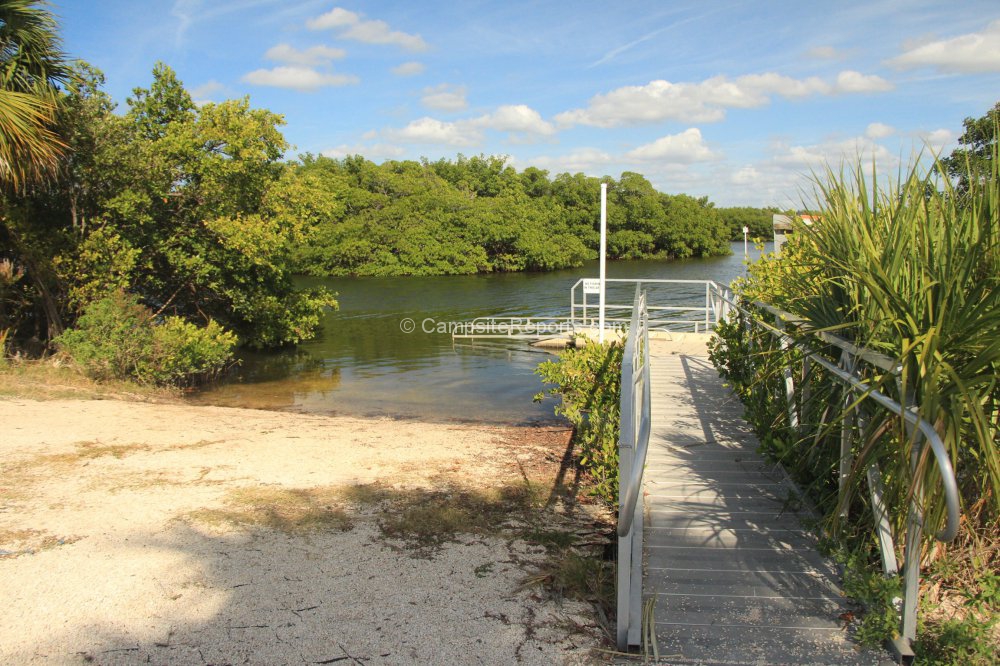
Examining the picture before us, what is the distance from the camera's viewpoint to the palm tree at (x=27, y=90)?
9.64 meters

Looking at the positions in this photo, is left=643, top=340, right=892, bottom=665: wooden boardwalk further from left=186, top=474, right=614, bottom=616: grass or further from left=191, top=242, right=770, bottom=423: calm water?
left=191, top=242, right=770, bottom=423: calm water

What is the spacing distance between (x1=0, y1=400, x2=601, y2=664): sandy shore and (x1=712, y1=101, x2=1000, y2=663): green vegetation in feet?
4.83

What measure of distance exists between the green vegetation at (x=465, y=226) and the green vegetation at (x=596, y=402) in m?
48.8

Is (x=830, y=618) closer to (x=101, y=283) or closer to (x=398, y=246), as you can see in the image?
(x=101, y=283)

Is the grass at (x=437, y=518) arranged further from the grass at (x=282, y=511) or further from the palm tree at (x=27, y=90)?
the palm tree at (x=27, y=90)

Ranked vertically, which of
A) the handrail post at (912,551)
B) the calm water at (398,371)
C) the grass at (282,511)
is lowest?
the calm water at (398,371)

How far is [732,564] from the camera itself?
150 inches

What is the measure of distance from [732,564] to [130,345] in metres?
11.8

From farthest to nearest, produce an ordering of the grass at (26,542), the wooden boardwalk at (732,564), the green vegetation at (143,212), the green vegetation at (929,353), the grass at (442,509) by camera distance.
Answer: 1. the green vegetation at (143,212)
2. the grass at (442,509)
3. the grass at (26,542)
4. the wooden boardwalk at (732,564)
5. the green vegetation at (929,353)

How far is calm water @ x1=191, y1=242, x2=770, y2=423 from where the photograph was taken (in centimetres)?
1385

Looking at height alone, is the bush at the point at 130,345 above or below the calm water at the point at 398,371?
above

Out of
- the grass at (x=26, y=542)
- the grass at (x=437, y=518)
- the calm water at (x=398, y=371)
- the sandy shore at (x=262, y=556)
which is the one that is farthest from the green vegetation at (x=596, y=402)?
the calm water at (x=398, y=371)

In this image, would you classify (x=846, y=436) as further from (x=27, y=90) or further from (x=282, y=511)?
(x=27, y=90)

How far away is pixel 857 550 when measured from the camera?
3.31 meters
